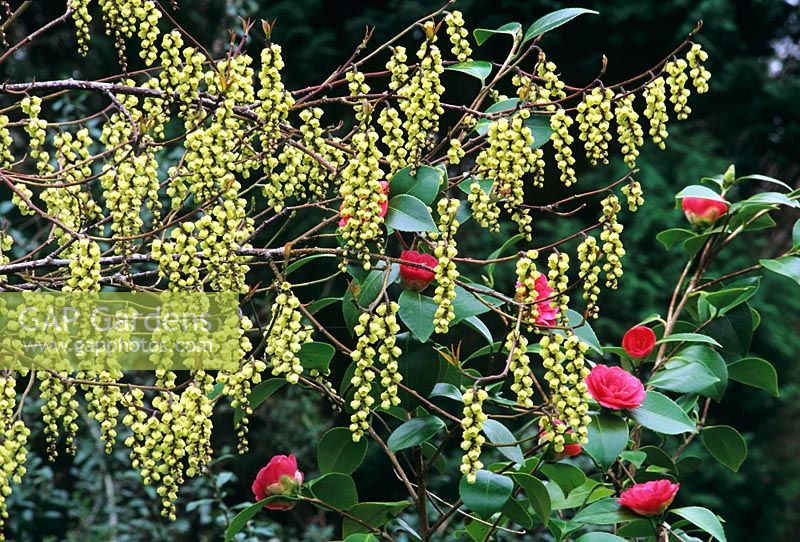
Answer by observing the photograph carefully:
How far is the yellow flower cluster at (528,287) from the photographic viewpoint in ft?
4.16

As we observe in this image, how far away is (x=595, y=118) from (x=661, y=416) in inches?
20.1

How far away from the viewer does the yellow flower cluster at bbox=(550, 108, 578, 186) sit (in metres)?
1.41

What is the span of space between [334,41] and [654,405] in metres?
4.86

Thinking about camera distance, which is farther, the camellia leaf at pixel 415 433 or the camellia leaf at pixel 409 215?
the camellia leaf at pixel 415 433

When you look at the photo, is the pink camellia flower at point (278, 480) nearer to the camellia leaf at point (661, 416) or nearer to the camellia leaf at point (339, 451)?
the camellia leaf at point (339, 451)

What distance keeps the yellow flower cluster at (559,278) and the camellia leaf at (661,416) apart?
1.03ft

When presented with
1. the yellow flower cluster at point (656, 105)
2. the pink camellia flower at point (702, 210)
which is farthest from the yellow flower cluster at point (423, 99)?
the pink camellia flower at point (702, 210)

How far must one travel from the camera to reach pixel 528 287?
1287 millimetres

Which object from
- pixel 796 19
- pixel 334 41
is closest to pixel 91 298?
pixel 334 41

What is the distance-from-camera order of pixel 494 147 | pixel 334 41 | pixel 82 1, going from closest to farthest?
pixel 494 147 < pixel 82 1 < pixel 334 41

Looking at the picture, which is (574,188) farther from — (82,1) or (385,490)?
(82,1)

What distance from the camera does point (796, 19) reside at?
677cm

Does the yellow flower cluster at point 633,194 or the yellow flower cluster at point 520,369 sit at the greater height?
the yellow flower cluster at point 633,194

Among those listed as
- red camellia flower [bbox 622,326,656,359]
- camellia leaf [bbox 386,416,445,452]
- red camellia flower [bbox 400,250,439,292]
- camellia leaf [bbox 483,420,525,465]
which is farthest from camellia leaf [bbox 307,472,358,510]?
red camellia flower [bbox 622,326,656,359]
